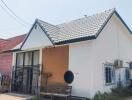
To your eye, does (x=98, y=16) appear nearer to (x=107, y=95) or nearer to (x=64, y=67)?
(x=64, y=67)

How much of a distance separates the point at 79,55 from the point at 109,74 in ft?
10.4

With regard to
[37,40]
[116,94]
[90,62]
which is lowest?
[116,94]

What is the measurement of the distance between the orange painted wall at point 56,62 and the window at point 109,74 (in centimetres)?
285

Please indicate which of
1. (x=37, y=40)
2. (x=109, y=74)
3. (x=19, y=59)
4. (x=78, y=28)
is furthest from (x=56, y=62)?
(x=19, y=59)

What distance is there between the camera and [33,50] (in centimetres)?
1770

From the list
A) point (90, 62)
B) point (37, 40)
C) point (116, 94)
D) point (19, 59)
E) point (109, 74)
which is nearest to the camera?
point (90, 62)

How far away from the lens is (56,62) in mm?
15312

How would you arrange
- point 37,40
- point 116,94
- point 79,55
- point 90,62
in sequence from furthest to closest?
point 37,40
point 116,94
point 79,55
point 90,62

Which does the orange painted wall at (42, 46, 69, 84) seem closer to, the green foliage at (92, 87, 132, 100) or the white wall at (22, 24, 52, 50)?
the white wall at (22, 24, 52, 50)

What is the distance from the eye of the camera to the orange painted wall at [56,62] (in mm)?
14770

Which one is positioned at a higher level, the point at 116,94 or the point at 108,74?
the point at 108,74

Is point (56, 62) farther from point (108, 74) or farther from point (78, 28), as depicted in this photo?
point (108, 74)

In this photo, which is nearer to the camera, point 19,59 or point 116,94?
point 116,94

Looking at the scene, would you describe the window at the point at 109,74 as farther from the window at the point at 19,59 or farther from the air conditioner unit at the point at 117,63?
the window at the point at 19,59
